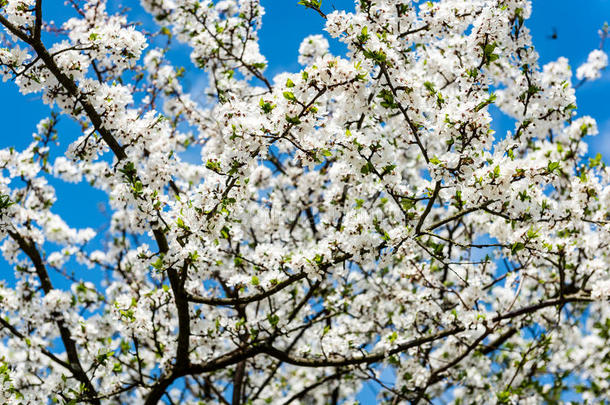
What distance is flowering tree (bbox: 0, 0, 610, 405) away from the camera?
4340mm

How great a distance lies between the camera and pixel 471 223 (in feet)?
28.7

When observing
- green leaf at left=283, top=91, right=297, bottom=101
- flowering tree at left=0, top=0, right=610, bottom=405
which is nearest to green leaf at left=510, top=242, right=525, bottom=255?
flowering tree at left=0, top=0, right=610, bottom=405

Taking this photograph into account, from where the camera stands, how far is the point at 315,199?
927 cm

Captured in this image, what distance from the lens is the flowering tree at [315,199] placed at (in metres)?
4.34

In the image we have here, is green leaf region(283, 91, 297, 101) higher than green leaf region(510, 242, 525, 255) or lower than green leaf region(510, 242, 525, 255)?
higher

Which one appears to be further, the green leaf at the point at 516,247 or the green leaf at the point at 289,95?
the green leaf at the point at 516,247

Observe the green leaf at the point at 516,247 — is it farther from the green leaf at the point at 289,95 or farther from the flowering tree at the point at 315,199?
the green leaf at the point at 289,95

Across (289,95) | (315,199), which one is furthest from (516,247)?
(315,199)

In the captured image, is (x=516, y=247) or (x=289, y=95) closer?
(x=289, y=95)

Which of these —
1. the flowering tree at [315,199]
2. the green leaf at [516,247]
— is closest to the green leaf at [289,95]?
the flowering tree at [315,199]

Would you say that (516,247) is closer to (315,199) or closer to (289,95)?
(289,95)

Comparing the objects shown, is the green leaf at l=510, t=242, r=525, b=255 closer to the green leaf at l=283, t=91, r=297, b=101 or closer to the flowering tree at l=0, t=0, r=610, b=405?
the flowering tree at l=0, t=0, r=610, b=405

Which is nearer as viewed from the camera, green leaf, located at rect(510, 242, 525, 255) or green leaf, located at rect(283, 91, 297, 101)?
green leaf, located at rect(283, 91, 297, 101)

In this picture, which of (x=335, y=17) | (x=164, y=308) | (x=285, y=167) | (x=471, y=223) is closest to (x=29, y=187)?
(x=164, y=308)
